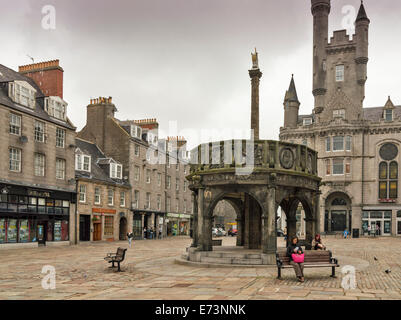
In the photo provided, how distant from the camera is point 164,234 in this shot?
56.3 m

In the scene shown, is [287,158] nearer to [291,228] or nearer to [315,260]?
[291,228]

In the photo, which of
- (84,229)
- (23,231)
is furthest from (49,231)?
(84,229)

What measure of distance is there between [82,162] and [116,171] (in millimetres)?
5475

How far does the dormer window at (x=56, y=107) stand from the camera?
35500mm

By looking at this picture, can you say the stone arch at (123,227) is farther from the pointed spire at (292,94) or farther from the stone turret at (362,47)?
the stone turret at (362,47)

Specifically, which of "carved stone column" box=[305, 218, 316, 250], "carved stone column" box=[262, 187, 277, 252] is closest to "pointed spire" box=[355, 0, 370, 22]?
"carved stone column" box=[305, 218, 316, 250]

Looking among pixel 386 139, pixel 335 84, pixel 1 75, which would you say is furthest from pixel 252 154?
pixel 335 84

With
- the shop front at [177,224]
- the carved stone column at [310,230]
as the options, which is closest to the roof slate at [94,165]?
the shop front at [177,224]

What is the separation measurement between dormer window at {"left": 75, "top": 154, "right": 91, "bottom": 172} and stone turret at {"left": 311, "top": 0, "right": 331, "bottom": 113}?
3492cm

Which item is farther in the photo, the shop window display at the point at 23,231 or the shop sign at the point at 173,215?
the shop sign at the point at 173,215

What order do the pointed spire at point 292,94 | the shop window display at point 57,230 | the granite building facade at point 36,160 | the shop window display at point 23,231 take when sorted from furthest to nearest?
the pointed spire at point 292,94 < the shop window display at point 57,230 < the shop window display at point 23,231 < the granite building facade at point 36,160

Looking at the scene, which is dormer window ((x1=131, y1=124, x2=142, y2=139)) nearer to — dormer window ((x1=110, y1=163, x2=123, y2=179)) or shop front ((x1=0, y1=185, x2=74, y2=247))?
dormer window ((x1=110, y1=163, x2=123, y2=179))

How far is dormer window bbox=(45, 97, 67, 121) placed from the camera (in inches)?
1398

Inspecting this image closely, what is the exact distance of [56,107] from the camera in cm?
3644
